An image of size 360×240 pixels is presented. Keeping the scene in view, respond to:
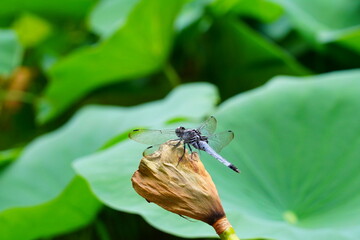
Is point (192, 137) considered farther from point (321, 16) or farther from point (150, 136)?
point (321, 16)

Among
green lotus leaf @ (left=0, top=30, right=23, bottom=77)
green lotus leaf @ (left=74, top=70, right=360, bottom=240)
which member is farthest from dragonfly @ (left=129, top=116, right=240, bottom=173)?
green lotus leaf @ (left=0, top=30, right=23, bottom=77)

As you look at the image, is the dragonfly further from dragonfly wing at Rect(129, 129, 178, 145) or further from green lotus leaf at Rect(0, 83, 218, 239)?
green lotus leaf at Rect(0, 83, 218, 239)

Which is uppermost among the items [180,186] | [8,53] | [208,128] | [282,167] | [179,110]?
[8,53]

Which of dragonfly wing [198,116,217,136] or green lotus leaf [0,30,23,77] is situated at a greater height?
green lotus leaf [0,30,23,77]

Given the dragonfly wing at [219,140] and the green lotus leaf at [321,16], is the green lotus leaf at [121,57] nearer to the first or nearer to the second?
the green lotus leaf at [321,16]

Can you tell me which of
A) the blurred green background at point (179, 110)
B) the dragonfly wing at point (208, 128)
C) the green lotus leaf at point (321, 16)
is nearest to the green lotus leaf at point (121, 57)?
the blurred green background at point (179, 110)

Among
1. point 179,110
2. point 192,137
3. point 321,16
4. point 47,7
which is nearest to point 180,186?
point 192,137
